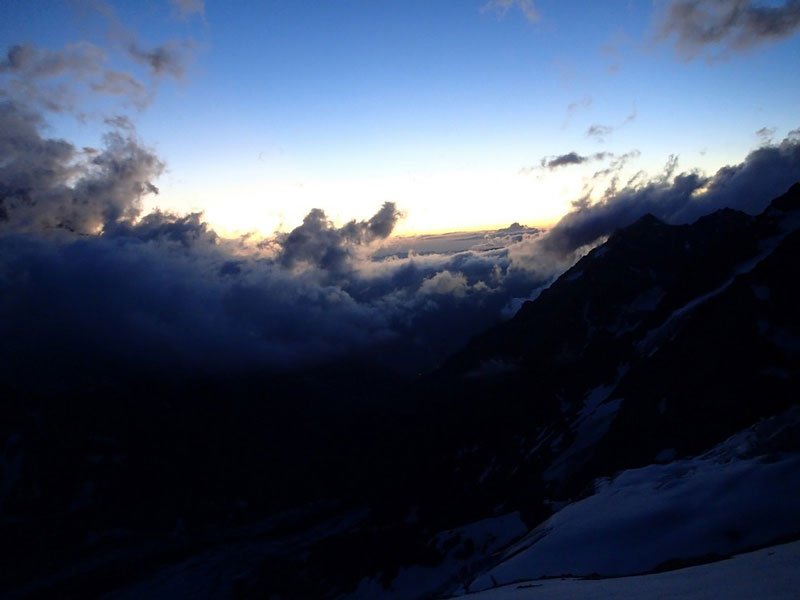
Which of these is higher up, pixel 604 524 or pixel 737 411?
pixel 604 524

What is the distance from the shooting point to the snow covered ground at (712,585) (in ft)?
63.0

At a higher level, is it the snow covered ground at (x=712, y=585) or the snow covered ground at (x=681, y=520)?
the snow covered ground at (x=712, y=585)

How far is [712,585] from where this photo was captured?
21.9 metres

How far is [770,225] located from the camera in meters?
145

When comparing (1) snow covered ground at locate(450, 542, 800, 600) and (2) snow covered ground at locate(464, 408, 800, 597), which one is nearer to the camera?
(1) snow covered ground at locate(450, 542, 800, 600)

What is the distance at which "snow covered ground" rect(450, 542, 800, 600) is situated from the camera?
19.2m

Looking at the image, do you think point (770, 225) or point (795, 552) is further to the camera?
point (770, 225)

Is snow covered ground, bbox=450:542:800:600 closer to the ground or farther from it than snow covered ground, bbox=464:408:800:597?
farther from it

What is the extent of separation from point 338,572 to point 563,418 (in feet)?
265

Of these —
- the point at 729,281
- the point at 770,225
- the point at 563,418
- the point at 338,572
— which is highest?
the point at 770,225

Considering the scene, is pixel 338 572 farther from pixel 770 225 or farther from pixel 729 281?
pixel 770 225

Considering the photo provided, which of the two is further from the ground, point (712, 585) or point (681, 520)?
point (712, 585)

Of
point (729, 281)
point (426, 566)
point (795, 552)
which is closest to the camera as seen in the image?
point (795, 552)

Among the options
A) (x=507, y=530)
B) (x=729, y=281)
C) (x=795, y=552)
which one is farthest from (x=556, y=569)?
(x=729, y=281)
